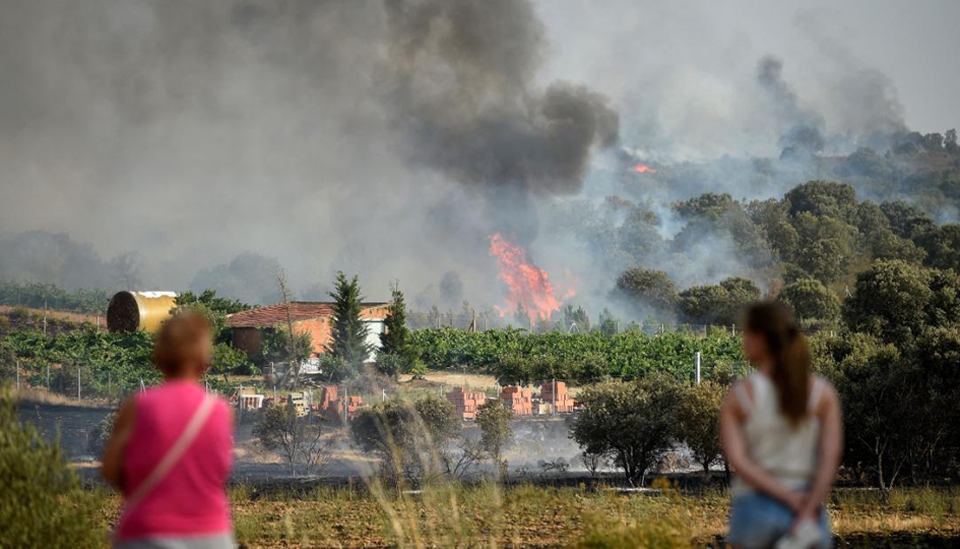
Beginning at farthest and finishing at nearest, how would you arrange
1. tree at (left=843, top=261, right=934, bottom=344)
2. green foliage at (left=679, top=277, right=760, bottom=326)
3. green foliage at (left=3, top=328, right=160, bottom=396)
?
green foliage at (left=679, top=277, right=760, bottom=326) → green foliage at (left=3, top=328, right=160, bottom=396) → tree at (left=843, top=261, right=934, bottom=344)

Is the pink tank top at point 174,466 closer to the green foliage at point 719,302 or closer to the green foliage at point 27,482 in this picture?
the green foliage at point 27,482

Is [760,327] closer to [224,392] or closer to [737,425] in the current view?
[737,425]

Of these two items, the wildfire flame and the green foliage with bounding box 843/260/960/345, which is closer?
the green foliage with bounding box 843/260/960/345

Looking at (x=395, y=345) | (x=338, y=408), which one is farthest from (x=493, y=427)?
(x=395, y=345)

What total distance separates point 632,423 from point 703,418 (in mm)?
2147

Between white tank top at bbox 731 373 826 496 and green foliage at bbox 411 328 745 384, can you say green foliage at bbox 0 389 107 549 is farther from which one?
green foliage at bbox 411 328 745 384

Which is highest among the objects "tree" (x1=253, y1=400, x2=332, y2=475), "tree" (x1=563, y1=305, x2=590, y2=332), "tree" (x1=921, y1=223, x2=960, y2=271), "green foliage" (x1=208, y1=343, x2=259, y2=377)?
"tree" (x1=921, y1=223, x2=960, y2=271)

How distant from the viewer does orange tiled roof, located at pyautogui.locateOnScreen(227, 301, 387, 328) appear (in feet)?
169

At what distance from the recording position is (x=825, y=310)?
71938mm

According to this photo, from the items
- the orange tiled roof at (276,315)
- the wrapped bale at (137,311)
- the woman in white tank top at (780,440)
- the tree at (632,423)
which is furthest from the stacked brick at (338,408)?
the woman in white tank top at (780,440)

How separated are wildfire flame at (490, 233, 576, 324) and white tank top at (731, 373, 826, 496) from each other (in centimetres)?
8603

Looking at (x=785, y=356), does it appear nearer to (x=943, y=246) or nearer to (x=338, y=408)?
(x=338, y=408)

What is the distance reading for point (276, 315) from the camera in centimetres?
5338

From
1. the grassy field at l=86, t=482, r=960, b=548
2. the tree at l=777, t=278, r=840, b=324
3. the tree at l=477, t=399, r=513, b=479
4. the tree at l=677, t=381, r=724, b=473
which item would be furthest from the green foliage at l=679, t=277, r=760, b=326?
the grassy field at l=86, t=482, r=960, b=548
